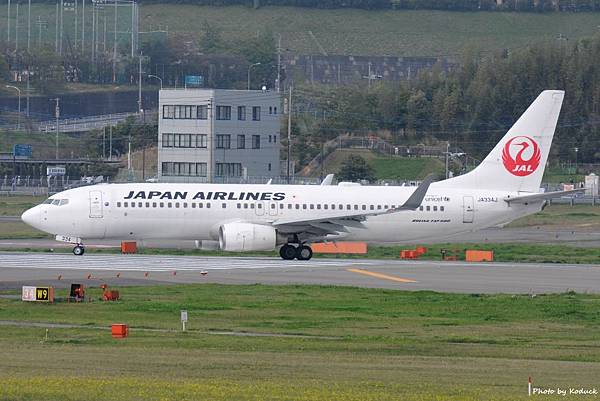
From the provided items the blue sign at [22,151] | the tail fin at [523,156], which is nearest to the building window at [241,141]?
the blue sign at [22,151]

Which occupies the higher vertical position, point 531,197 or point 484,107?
point 484,107

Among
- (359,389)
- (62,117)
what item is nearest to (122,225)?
(359,389)

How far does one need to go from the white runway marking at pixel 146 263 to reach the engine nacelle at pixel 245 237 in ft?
2.21

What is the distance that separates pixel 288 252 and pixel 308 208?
2.44 m

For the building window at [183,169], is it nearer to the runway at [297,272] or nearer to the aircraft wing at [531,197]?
the runway at [297,272]

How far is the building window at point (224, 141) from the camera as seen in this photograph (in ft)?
388

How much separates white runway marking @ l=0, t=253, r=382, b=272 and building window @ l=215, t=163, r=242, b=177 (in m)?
56.5

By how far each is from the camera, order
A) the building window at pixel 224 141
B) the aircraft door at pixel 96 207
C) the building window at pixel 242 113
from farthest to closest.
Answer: the building window at pixel 242 113 < the building window at pixel 224 141 < the aircraft door at pixel 96 207

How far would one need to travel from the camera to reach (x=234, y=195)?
60688 millimetres

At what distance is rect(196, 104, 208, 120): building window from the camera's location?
386 feet

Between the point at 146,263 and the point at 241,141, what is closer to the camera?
the point at 146,263

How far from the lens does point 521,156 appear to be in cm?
6334

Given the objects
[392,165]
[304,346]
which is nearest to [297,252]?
[304,346]

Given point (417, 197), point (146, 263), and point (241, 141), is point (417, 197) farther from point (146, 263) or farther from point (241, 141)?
point (241, 141)
